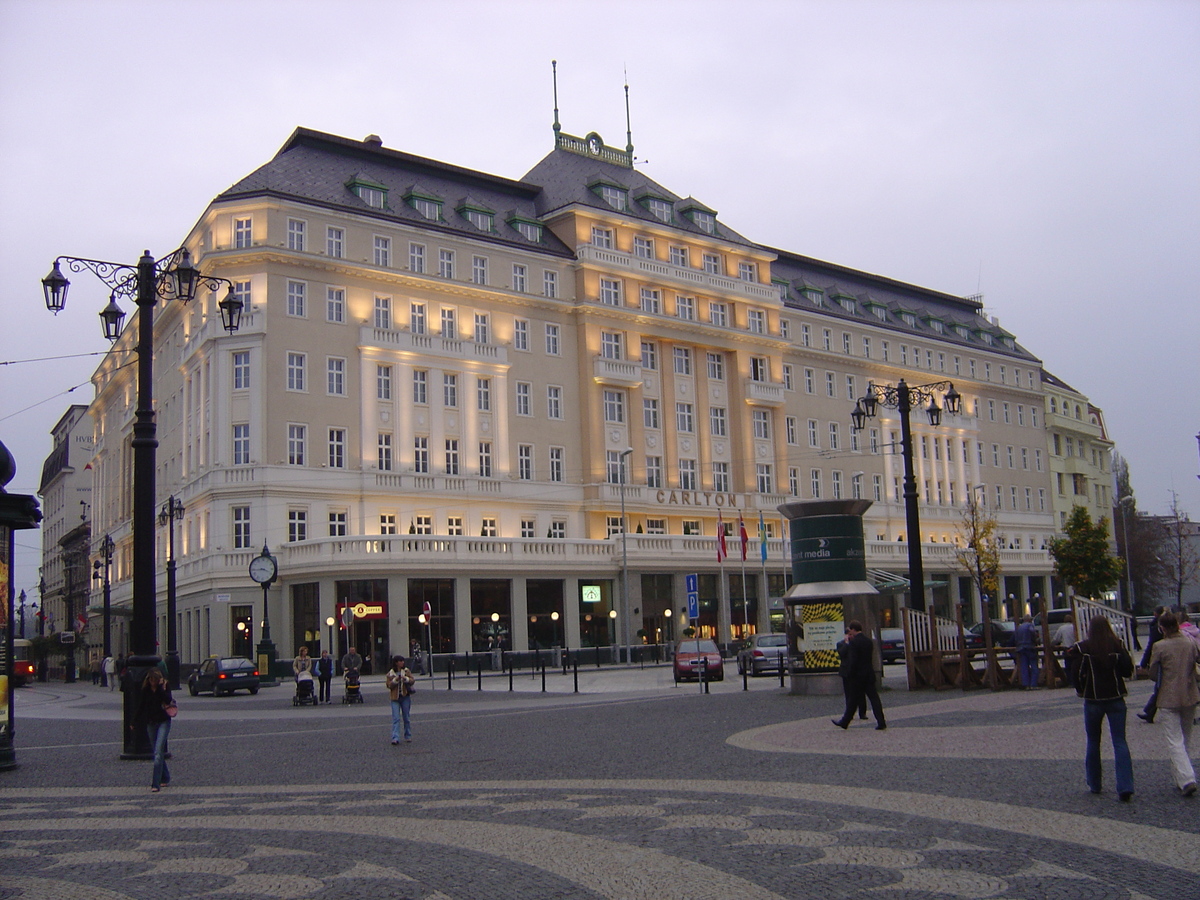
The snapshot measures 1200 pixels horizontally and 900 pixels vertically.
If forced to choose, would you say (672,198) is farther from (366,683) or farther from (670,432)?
(366,683)

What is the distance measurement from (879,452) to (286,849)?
75830 millimetres

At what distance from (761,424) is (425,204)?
25.5 m

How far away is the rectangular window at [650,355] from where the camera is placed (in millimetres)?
70125

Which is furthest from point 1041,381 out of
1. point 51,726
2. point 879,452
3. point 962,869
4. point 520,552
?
point 962,869

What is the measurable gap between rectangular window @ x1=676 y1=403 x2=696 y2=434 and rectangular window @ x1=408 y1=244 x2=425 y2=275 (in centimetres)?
1823

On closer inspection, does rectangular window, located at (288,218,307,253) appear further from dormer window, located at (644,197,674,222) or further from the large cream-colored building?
dormer window, located at (644,197,674,222)

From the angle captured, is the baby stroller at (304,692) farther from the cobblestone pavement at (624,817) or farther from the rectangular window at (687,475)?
the rectangular window at (687,475)

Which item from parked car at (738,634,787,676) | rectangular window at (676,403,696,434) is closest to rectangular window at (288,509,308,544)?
parked car at (738,634,787,676)

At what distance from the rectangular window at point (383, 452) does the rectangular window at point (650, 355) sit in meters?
17.7

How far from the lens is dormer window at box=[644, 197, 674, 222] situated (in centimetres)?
7288

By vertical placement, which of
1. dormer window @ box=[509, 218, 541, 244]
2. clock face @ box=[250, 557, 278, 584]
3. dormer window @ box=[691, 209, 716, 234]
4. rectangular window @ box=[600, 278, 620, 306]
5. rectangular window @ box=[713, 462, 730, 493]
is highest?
dormer window @ box=[691, 209, 716, 234]

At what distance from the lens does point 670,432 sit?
69.8 metres

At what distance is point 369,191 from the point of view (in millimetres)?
61719

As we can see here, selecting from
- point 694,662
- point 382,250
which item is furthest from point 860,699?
point 382,250
